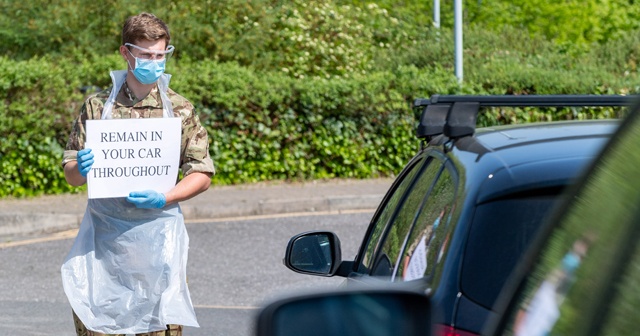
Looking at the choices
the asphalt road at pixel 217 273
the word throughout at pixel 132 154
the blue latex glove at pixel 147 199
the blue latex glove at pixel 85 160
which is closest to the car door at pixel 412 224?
the blue latex glove at pixel 147 199

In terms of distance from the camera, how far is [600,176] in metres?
1.25

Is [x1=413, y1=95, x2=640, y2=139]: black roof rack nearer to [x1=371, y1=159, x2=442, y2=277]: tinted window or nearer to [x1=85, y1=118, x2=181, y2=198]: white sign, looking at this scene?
[x1=371, y1=159, x2=442, y2=277]: tinted window

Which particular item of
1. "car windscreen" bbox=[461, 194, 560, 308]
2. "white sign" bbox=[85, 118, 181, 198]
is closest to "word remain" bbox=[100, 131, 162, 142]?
"white sign" bbox=[85, 118, 181, 198]

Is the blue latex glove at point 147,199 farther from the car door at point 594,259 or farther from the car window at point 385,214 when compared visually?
the car door at point 594,259

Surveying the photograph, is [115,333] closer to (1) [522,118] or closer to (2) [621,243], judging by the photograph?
(2) [621,243]

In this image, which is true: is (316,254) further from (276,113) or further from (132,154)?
(276,113)

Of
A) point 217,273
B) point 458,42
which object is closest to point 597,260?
point 217,273

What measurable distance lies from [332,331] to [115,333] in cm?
306

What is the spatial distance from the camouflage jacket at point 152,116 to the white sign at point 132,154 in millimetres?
62

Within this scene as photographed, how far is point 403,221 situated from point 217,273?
5720 millimetres

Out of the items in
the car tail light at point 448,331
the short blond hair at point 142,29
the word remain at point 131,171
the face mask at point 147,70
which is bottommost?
the car tail light at point 448,331

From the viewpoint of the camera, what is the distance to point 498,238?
104 inches

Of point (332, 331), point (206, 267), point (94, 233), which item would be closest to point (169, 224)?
point (94, 233)

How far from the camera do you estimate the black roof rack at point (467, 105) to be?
3.21m
